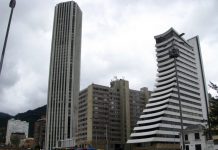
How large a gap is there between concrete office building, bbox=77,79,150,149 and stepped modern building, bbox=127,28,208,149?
825 inches

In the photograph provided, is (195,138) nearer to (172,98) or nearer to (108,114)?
(172,98)

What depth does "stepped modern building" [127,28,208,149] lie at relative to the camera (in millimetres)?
145750

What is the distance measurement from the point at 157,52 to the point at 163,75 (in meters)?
18.4

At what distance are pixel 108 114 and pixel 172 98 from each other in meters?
39.4

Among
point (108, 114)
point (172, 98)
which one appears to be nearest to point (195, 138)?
point (172, 98)

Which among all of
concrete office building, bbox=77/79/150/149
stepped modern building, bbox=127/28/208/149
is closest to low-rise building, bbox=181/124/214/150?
stepped modern building, bbox=127/28/208/149

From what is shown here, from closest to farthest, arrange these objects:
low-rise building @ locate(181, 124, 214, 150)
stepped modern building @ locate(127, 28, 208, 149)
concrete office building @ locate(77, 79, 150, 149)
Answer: low-rise building @ locate(181, 124, 214, 150), stepped modern building @ locate(127, 28, 208, 149), concrete office building @ locate(77, 79, 150, 149)

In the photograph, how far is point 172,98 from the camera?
159375mm

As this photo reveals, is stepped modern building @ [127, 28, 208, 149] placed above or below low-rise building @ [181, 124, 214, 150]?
above

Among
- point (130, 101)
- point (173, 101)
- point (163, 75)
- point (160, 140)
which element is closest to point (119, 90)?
point (130, 101)

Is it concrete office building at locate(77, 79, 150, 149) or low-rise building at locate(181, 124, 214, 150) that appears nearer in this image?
low-rise building at locate(181, 124, 214, 150)

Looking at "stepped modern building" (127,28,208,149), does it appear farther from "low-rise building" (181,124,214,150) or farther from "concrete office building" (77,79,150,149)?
"low-rise building" (181,124,214,150)

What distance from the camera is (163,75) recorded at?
595 feet

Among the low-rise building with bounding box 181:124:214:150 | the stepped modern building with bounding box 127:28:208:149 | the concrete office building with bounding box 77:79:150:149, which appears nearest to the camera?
the low-rise building with bounding box 181:124:214:150
